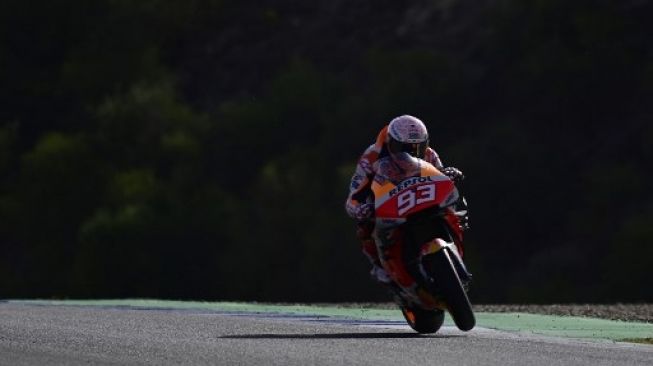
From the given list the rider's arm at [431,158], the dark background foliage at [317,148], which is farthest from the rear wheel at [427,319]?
the dark background foliage at [317,148]

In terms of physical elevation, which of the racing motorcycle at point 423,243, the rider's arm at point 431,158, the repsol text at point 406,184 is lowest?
the racing motorcycle at point 423,243

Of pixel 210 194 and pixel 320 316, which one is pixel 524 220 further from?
pixel 320 316

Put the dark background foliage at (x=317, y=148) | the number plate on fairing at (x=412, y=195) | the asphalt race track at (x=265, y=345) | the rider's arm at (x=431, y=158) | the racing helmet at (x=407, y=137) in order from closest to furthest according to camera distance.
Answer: the asphalt race track at (x=265, y=345), the number plate on fairing at (x=412, y=195), the racing helmet at (x=407, y=137), the rider's arm at (x=431, y=158), the dark background foliage at (x=317, y=148)

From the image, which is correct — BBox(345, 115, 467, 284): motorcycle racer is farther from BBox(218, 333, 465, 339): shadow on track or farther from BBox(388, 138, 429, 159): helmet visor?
BBox(218, 333, 465, 339): shadow on track

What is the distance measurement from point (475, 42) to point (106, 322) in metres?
30.6

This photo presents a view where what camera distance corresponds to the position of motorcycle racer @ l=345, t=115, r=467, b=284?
39.6 ft

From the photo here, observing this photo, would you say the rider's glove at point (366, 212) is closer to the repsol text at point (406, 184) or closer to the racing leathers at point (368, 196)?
the racing leathers at point (368, 196)

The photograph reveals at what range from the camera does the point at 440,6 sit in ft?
148

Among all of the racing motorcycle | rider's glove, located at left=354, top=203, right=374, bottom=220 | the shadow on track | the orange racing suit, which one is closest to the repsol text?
the racing motorcycle

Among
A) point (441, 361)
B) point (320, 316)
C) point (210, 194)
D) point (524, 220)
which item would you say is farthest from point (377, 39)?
point (441, 361)

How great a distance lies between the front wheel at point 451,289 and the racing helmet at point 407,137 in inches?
43.1

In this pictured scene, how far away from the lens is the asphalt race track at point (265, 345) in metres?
9.52

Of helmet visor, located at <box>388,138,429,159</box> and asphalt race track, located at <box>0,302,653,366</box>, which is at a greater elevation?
helmet visor, located at <box>388,138,429,159</box>

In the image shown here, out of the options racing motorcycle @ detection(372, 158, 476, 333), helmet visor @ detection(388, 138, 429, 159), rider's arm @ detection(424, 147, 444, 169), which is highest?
helmet visor @ detection(388, 138, 429, 159)
